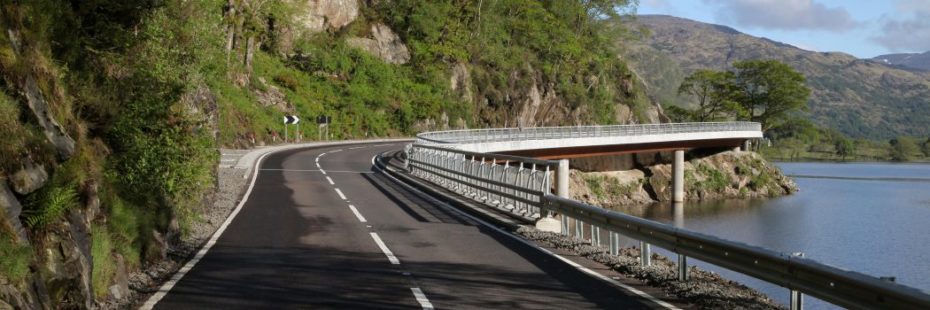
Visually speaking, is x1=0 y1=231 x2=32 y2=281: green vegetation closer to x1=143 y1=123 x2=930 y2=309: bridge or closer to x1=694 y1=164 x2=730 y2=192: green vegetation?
x1=143 y1=123 x2=930 y2=309: bridge

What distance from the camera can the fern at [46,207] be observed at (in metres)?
7.60

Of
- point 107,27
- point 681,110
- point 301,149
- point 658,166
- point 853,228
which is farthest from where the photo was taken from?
point 681,110

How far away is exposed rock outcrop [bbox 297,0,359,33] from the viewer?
2813 inches

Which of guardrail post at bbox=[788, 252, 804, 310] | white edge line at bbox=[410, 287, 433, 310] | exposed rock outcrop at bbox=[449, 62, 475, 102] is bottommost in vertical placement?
white edge line at bbox=[410, 287, 433, 310]

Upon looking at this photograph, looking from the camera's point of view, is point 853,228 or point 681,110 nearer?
point 853,228

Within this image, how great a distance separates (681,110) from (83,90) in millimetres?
108963

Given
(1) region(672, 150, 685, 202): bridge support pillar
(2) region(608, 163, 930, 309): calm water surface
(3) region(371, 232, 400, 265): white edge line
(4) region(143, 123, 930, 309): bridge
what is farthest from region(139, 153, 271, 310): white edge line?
(1) region(672, 150, 685, 202): bridge support pillar

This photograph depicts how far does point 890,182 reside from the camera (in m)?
98.1

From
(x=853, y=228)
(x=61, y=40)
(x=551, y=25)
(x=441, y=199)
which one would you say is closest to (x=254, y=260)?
(x=61, y=40)

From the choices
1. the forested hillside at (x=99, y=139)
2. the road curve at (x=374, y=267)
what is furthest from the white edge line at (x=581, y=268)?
the forested hillside at (x=99, y=139)

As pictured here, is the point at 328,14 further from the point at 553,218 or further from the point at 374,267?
the point at 374,267

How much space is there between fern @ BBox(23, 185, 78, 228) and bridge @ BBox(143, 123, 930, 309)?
63.1 inches

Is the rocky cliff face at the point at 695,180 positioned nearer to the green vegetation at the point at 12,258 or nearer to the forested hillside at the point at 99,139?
the forested hillside at the point at 99,139

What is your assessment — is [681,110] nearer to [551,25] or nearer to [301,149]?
[551,25]
